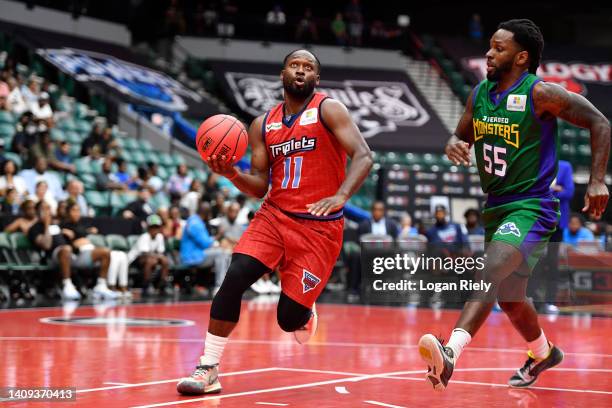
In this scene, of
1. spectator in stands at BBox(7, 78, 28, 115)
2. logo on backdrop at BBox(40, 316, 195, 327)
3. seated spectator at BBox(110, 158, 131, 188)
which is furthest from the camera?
spectator in stands at BBox(7, 78, 28, 115)

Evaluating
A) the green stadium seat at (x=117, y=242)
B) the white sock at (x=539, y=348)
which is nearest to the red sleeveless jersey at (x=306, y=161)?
the white sock at (x=539, y=348)

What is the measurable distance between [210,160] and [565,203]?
699 cm

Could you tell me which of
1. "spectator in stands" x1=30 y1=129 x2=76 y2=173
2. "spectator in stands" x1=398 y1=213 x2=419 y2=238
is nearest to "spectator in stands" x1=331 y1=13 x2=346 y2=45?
"spectator in stands" x1=398 y1=213 x2=419 y2=238

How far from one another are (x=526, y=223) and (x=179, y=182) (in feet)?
45.4

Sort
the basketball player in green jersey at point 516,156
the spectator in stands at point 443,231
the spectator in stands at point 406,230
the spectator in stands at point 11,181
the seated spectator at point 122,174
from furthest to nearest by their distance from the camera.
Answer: the seated spectator at point 122,174, the spectator in stands at point 406,230, the spectator in stands at point 443,231, the spectator in stands at point 11,181, the basketball player in green jersey at point 516,156

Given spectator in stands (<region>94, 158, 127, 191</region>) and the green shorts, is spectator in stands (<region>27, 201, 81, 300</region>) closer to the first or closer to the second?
spectator in stands (<region>94, 158, 127, 191</region>)

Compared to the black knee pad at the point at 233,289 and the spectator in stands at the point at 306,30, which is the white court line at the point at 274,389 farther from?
the spectator in stands at the point at 306,30

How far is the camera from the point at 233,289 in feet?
20.1

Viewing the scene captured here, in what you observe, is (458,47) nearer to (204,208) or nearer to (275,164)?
(204,208)

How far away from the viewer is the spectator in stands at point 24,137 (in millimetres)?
16906

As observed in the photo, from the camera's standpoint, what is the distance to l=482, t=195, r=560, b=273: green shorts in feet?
19.0

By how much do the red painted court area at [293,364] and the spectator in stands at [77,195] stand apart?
376cm

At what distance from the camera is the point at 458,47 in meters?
31.8

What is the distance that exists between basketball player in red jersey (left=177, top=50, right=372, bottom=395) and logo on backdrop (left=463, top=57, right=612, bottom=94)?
24.6 metres
